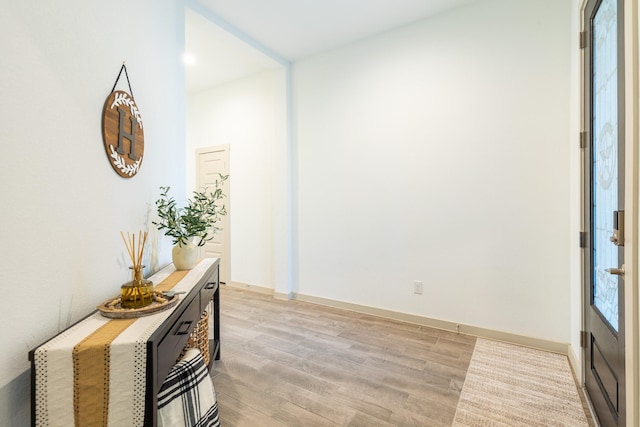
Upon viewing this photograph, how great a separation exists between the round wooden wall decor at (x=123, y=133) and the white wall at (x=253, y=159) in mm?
2069

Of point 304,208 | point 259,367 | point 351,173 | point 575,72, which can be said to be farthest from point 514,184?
point 259,367

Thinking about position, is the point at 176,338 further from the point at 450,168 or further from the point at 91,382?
the point at 450,168

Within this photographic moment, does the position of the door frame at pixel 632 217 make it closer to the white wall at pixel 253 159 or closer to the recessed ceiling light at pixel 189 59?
the white wall at pixel 253 159

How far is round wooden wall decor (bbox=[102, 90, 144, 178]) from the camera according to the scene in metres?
1.75

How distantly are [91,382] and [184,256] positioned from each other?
1085mm

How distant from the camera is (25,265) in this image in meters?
1.27

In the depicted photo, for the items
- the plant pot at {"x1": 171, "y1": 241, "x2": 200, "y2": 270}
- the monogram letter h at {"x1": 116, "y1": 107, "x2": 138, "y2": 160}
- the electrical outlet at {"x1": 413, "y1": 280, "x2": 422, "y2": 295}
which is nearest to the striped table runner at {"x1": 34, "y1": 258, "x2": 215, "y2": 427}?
the plant pot at {"x1": 171, "y1": 241, "x2": 200, "y2": 270}

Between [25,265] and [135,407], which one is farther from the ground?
[25,265]

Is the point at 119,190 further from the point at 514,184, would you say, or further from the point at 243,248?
the point at 514,184

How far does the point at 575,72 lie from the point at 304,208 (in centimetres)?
282

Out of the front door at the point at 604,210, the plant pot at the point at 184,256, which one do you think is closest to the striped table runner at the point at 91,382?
the plant pot at the point at 184,256

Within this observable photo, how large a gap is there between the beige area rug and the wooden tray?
1695 mm

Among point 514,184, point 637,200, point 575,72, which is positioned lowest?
point 637,200

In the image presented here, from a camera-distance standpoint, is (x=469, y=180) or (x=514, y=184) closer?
(x=514, y=184)
